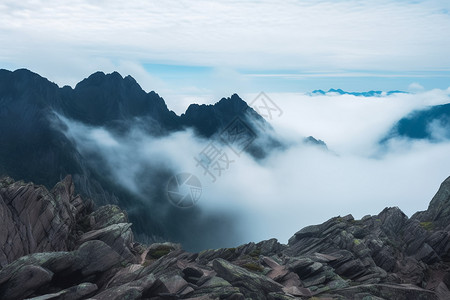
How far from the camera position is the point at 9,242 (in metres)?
44.4

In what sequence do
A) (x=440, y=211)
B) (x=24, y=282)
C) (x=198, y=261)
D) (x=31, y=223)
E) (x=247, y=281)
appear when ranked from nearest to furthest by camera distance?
(x=24, y=282), (x=247, y=281), (x=31, y=223), (x=198, y=261), (x=440, y=211)

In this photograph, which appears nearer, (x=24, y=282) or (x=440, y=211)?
(x=24, y=282)

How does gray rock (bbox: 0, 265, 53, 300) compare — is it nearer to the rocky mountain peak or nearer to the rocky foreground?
the rocky foreground

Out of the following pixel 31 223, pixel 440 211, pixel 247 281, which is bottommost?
pixel 31 223

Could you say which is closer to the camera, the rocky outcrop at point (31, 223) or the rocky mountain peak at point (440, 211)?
the rocky outcrop at point (31, 223)

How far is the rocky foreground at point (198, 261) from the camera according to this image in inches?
1209

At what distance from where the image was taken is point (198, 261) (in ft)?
165

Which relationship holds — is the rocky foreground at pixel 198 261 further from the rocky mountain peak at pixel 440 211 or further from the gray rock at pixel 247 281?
the rocky mountain peak at pixel 440 211

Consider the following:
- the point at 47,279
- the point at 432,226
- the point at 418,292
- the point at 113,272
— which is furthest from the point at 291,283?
the point at 432,226

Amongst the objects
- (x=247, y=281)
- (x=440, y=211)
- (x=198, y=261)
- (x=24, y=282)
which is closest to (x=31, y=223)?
(x=24, y=282)

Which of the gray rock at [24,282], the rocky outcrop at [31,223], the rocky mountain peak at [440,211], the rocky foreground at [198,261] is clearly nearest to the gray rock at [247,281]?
the rocky foreground at [198,261]

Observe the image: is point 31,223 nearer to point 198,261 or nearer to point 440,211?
point 198,261

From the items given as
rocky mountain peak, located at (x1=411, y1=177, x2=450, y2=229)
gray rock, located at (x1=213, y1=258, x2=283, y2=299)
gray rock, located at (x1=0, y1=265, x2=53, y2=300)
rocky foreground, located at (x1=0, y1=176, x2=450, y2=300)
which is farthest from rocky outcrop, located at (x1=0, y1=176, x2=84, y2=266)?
rocky mountain peak, located at (x1=411, y1=177, x2=450, y2=229)

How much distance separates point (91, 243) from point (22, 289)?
24.3 ft
